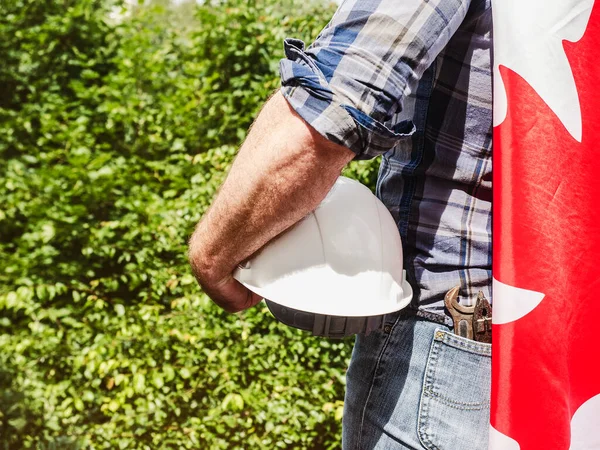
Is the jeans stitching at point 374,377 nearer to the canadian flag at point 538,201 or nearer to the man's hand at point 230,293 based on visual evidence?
the canadian flag at point 538,201

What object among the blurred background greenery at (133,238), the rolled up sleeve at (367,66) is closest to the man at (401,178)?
the rolled up sleeve at (367,66)

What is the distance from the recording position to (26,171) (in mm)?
4500

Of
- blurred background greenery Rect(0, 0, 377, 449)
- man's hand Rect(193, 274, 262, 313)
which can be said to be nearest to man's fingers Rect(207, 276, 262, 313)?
man's hand Rect(193, 274, 262, 313)

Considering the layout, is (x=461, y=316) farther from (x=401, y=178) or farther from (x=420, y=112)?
(x=420, y=112)

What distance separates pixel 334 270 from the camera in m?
1.19

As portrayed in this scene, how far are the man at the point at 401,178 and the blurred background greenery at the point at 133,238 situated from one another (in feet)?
6.67

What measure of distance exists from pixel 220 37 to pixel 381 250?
3408 mm

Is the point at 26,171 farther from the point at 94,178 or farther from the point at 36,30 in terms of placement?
the point at 36,30

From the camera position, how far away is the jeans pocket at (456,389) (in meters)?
1.20

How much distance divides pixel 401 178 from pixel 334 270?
26cm

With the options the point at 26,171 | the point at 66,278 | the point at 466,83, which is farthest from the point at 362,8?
the point at 26,171

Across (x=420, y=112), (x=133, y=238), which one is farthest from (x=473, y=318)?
(x=133, y=238)

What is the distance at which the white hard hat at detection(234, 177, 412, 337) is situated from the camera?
118cm

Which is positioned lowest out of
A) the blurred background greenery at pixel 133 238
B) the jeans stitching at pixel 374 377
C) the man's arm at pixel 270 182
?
the blurred background greenery at pixel 133 238
